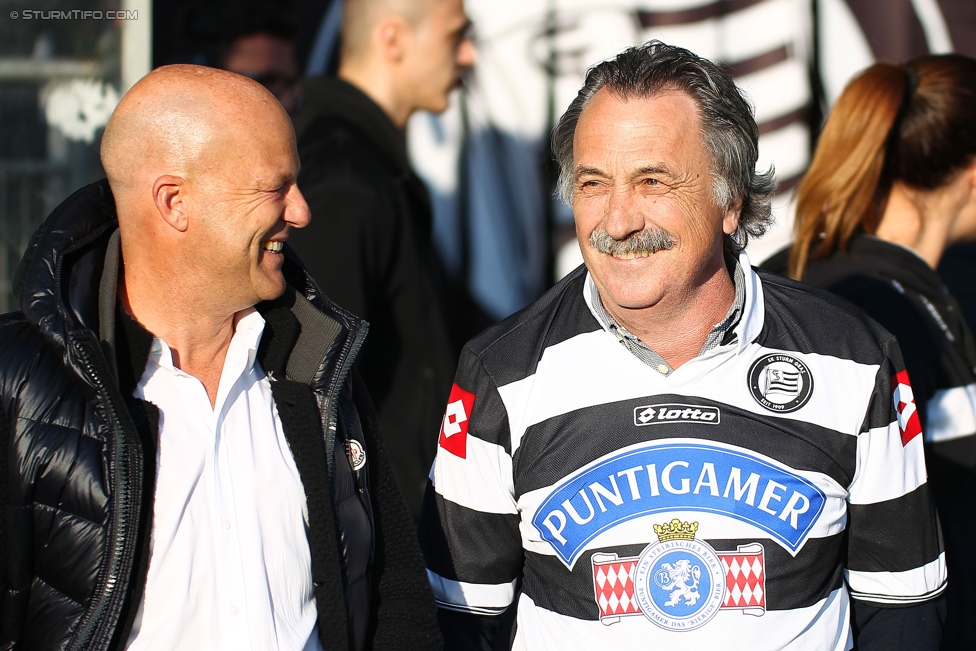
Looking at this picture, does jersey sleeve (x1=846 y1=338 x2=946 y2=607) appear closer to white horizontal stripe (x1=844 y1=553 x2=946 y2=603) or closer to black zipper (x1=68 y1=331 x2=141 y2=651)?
white horizontal stripe (x1=844 y1=553 x2=946 y2=603)

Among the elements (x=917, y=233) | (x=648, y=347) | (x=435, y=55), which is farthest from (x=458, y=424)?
(x=435, y=55)

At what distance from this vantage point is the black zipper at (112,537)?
5.12 feet

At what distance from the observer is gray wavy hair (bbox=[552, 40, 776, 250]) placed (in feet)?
6.52

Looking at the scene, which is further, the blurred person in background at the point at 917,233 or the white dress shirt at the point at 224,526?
the blurred person in background at the point at 917,233

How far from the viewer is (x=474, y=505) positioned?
198 centimetres

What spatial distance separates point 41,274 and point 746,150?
1366 millimetres

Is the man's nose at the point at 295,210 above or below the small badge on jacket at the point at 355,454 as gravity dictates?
above

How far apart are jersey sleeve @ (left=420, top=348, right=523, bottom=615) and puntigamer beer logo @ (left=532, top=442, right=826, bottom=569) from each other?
14 cm

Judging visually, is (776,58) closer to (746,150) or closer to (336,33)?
(336,33)

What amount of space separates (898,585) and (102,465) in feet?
4.93

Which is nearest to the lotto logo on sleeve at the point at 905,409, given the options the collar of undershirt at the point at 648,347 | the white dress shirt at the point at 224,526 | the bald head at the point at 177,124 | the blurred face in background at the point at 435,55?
the collar of undershirt at the point at 648,347

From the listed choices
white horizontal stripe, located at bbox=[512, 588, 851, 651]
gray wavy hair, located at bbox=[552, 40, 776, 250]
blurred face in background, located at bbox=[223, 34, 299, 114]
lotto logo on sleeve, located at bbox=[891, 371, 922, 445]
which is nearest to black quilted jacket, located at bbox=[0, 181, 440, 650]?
white horizontal stripe, located at bbox=[512, 588, 851, 651]

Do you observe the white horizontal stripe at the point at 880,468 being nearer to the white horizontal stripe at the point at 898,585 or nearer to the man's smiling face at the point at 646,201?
the white horizontal stripe at the point at 898,585

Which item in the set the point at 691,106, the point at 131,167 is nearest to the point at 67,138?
the point at 131,167
